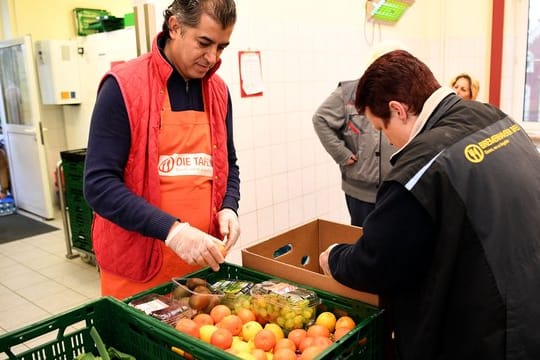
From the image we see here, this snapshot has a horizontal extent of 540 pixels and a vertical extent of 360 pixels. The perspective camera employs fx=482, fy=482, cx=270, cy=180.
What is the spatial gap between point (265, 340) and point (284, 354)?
0.08 metres

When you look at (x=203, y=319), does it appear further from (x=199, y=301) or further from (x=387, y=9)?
(x=387, y=9)

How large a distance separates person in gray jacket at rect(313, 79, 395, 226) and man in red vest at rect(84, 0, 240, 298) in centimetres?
115

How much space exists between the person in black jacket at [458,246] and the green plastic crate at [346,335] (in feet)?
0.19

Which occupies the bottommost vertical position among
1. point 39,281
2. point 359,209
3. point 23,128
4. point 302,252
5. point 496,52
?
point 39,281

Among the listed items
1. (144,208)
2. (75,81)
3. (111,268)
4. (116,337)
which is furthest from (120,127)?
(75,81)

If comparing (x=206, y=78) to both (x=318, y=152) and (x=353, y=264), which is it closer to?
(x=353, y=264)

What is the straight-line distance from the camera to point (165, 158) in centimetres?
143

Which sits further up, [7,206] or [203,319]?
[203,319]

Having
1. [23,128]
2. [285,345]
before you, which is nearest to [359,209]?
[285,345]

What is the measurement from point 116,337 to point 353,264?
2.03ft

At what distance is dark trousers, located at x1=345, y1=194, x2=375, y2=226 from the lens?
2609 millimetres

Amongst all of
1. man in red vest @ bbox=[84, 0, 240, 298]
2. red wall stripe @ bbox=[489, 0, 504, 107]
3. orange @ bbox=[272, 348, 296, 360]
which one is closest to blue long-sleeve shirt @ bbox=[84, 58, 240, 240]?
man in red vest @ bbox=[84, 0, 240, 298]

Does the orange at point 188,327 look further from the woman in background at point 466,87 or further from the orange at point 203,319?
the woman in background at point 466,87

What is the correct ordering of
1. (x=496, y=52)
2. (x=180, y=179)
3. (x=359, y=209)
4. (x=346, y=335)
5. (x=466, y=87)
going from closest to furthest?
(x=346, y=335)
(x=180, y=179)
(x=359, y=209)
(x=466, y=87)
(x=496, y=52)
